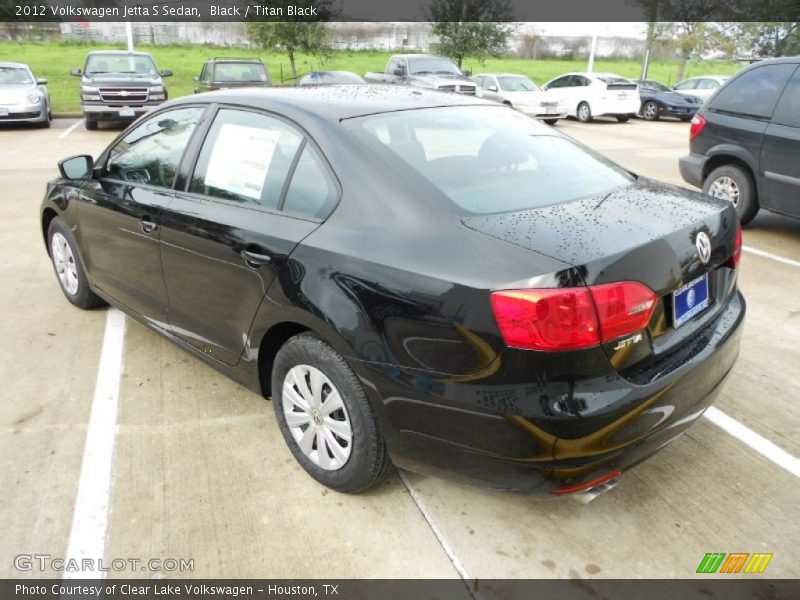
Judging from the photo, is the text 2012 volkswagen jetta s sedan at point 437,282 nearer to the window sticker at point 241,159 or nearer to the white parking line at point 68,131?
the window sticker at point 241,159

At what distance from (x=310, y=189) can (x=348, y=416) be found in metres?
0.93

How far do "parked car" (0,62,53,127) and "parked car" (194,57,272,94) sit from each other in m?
3.47

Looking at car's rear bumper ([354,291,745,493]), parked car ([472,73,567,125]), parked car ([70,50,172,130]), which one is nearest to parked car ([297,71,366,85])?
parked car ([472,73,567,125])

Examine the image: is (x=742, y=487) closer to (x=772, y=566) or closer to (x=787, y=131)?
(x=772, y=566)

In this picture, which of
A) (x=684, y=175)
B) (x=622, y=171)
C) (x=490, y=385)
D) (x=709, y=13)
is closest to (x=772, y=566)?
(x=490, y=385)

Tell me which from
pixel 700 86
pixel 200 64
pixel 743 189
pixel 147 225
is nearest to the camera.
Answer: pixel 147 225

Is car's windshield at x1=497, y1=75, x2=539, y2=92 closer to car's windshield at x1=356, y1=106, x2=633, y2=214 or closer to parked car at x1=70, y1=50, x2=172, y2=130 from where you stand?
parked car at x1=70, y1=50, x2=172, y2=130

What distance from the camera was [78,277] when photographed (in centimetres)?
452

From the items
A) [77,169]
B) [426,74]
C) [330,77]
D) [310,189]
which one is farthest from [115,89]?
[310,189]

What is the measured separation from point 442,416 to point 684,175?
6146 mm

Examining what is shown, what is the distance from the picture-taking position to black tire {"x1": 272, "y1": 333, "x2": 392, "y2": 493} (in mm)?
2486

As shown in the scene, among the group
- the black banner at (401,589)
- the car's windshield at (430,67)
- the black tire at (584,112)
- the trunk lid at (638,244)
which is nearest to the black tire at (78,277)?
the black banner at (401,589)

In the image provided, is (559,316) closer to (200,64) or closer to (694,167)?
(694,167)

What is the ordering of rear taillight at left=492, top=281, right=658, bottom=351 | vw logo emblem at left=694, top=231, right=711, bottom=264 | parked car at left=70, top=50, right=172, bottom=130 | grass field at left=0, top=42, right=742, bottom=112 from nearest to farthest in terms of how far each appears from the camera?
1. rear taillight at left=492, top=281, right=658, bottom=351
2. vw logo emblem at left=694, top=231, right=711, bottom=264
3. parked car at left=70, top=50, right=172, bottom=130
4. grass field at left=0, top=42, right=742, bottom=112
